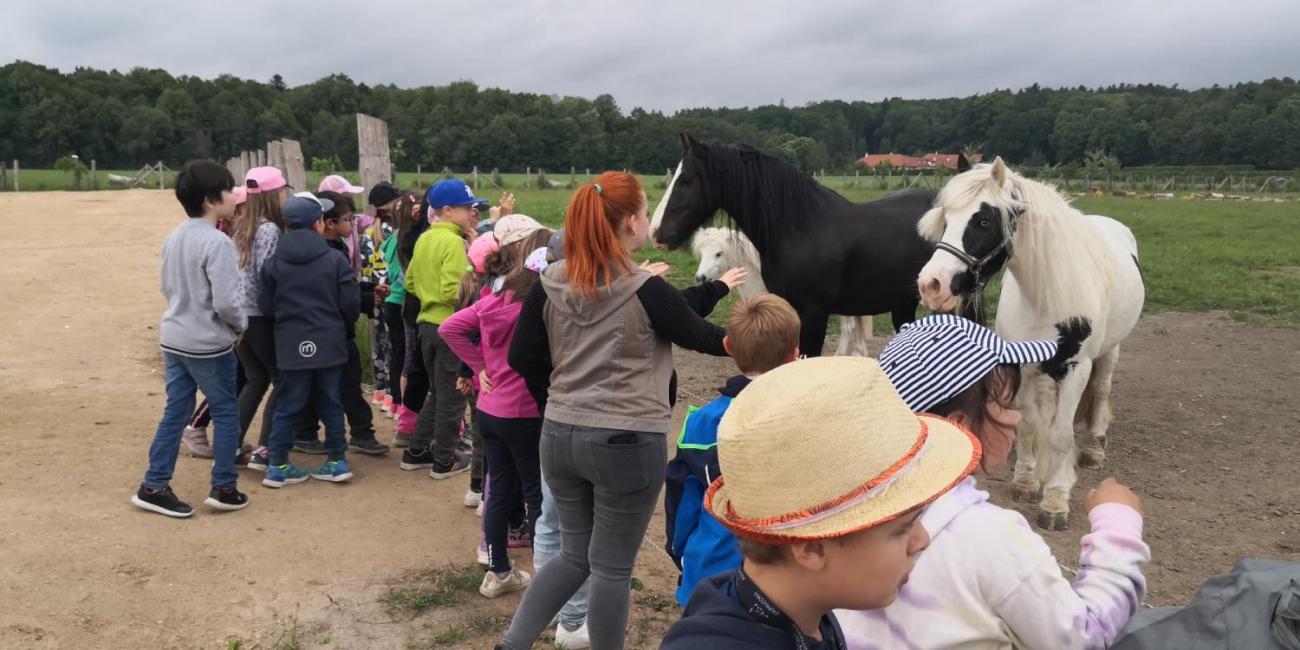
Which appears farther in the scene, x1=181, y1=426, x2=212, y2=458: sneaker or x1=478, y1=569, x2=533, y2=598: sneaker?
x1=181, y1=426, x2=212, y2=458: sneaker

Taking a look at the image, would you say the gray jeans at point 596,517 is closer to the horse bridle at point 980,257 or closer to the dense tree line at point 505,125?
the horse bridle at point 980,257

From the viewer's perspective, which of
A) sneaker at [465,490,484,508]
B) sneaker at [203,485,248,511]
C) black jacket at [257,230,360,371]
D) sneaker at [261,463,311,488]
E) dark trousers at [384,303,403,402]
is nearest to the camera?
sneaker at [203,485,248,511]

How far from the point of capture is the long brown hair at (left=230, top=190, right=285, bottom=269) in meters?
5.11

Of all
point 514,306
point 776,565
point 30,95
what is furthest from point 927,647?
point 30,95

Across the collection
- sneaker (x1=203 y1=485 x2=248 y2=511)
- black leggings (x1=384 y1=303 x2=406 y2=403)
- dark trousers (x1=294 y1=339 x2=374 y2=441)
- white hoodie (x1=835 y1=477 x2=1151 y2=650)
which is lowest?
sneaker (x1=203 y1=485 x2=248 y2=511)

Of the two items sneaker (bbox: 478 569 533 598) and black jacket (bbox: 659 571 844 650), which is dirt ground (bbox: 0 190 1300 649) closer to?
sneaker (bbox: 478 569 533 598)

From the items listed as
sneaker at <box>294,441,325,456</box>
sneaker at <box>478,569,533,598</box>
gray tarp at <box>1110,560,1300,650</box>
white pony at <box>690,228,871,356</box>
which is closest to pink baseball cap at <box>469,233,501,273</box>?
sneaker at <box>478,569,533,598</box>

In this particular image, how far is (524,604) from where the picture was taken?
3.02 meters

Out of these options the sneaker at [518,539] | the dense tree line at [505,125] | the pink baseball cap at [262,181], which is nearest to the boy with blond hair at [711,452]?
the sneaker at [518,539]

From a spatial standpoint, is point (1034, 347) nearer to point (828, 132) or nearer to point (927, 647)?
point (927, 647)

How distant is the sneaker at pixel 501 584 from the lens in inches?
147

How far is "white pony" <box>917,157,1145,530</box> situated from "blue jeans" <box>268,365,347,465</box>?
327 cm

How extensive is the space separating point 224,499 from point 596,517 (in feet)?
8.64

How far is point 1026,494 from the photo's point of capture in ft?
16.3
